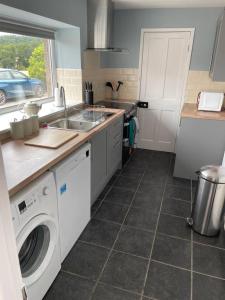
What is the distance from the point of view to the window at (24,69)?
2230mm

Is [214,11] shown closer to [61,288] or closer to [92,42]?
[92,42]

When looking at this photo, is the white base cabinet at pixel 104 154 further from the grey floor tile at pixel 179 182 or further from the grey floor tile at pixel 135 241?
the grey floor tile at pixel 179 182

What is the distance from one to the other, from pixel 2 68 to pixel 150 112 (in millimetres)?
2527

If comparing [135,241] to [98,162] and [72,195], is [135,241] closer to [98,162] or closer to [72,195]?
[72,195]

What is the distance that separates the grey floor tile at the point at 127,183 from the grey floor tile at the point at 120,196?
0.27 ft

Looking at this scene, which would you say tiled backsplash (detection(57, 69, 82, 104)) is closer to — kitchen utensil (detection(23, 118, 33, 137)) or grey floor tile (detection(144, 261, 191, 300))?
kitchen utensil (detection(23, 118, 33, 137))

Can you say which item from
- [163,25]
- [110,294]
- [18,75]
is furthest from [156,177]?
[163,25]

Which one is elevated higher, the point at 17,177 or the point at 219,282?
the point at 17,177

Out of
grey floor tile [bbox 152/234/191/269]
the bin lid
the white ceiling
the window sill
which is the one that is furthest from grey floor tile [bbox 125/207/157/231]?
the white ceiling

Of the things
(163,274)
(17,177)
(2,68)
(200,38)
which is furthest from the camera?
(200,38)

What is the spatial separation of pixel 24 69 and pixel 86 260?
2.06 metres

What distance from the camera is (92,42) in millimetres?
3082

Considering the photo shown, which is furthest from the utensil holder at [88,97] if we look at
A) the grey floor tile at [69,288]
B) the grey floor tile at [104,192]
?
the grey floor tile at [69,288]

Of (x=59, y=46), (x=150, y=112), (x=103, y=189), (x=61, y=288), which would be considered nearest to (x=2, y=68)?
(x=59, y=46)
